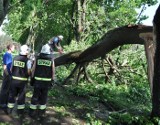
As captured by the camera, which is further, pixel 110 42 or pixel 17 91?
pixel 110 42

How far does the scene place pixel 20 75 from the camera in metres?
9.37

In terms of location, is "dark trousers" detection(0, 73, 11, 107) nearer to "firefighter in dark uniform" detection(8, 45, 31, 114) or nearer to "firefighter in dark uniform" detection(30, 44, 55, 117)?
"firefighter in dark uniform" detection(8, 45, 31, 114)

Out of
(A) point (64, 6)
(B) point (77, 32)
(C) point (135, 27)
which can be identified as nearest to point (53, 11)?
(A) point (64, 6)

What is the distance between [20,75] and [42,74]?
57 cm

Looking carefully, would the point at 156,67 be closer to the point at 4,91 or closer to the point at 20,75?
the point at 20,75

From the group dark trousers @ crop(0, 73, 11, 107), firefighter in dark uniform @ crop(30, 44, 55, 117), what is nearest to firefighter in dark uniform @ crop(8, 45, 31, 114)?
firefighter in dark uniform @ crop(30, 44, 55, 117)

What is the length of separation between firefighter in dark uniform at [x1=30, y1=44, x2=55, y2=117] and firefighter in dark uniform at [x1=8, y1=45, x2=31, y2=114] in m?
0.25

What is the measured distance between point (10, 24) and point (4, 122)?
36.6 m

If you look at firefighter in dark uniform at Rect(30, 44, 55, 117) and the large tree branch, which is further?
the large tree branch

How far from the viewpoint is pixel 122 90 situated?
677 inches

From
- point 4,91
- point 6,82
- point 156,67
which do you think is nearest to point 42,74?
point 6,82

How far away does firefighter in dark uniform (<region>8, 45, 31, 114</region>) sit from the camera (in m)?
9.29

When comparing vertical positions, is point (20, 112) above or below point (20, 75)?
below

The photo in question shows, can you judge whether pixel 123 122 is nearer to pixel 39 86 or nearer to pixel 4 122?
pixel 39 86
